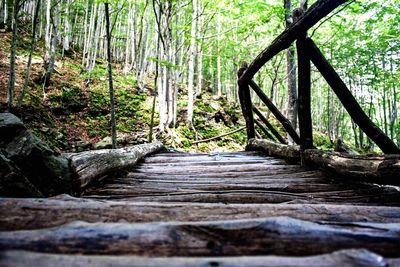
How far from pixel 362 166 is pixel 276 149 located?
6.49ft

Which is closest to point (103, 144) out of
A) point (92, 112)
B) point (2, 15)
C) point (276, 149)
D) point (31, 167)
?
point (92, 112)

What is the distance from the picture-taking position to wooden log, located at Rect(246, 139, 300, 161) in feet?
10.2

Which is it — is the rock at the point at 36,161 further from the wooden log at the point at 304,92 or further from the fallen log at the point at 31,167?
the wooden log at the point at 304,92

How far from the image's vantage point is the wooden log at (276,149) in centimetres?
312

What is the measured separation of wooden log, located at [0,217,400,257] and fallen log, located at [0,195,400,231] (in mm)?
132

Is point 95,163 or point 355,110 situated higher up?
point 355,110

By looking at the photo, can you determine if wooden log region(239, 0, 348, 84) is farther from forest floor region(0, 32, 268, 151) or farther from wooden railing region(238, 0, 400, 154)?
forest floor region(0, 32, 268, 151)

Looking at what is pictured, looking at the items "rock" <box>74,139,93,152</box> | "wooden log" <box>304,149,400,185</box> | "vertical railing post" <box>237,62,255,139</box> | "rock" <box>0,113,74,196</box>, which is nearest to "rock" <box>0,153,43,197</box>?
"rock" <box>0,113,74,196</box>

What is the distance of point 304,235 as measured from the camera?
0.95 m

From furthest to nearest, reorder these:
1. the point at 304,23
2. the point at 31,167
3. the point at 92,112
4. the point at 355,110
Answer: the point at 92,112 < the point at 304,23 < the point at 355,110 < the point at 31,167

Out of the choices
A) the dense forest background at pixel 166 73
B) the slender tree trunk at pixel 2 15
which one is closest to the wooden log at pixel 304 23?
the dense forest background at pixel 166 73

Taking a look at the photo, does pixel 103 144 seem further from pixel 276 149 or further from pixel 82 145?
pixel 276 149

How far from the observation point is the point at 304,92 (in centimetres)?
264

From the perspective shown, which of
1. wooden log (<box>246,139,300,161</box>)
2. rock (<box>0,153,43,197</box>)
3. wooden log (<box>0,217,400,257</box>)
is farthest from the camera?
wooden log (<box>246,139,300,161</box>)
